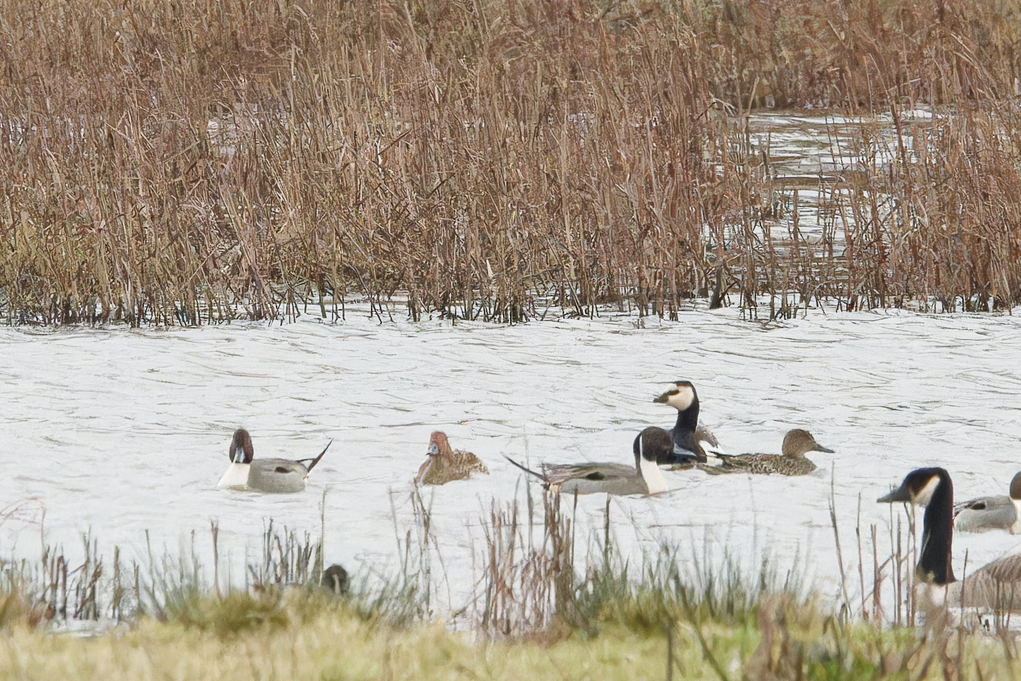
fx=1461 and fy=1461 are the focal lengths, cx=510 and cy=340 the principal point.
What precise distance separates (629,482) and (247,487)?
134cm

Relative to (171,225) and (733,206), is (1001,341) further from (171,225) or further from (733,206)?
(171,225)

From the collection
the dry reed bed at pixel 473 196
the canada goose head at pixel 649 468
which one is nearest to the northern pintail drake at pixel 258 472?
the canada goose head at pixel 649 468

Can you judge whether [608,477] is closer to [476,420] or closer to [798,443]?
[798,443]

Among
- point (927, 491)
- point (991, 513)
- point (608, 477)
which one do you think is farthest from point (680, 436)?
point (927, 491)

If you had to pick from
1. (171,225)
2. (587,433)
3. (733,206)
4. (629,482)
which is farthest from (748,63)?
(629,482)

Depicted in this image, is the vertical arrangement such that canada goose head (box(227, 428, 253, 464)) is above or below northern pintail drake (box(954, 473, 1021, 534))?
above

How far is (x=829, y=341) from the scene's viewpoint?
25.9 feet

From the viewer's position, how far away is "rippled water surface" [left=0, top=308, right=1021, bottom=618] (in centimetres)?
467

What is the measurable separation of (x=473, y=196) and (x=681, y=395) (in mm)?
2427

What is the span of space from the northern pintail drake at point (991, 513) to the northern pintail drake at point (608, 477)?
1.04 metres

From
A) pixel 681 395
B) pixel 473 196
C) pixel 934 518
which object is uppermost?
pixel 473 196

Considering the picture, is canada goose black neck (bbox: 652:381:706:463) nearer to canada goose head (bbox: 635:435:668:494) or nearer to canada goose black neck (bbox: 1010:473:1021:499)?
canada goose head (bbox: 635:435:668:494)

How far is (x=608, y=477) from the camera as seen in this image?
17.0 ft

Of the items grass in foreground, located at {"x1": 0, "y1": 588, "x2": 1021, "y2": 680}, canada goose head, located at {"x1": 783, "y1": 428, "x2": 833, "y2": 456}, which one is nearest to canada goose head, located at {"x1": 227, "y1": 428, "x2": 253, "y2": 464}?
grass in foreground, located at {"x1": 0, "y1": 588, "x2": 1021, "y2": 680}
